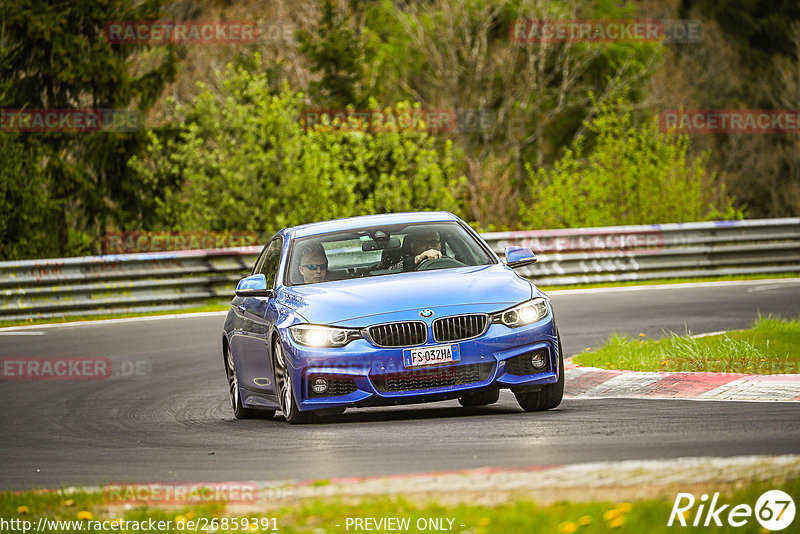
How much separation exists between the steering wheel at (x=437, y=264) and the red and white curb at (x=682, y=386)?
164cm

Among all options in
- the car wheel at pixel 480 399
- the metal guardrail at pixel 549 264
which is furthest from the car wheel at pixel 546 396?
the metal guardrail at pixel 549 264

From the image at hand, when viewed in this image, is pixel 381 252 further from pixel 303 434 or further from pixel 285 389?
pixel 303 434

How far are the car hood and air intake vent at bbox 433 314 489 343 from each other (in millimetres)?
104

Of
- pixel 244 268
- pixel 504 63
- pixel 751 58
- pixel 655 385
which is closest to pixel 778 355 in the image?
pixel 655 385

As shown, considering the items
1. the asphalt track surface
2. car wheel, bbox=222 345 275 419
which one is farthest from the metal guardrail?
car wheel, bbox=222 345 275 419

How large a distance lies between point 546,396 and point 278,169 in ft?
68.9

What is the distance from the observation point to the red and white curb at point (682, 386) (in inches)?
403

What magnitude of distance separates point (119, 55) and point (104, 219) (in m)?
4.30

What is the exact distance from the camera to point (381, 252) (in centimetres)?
1082

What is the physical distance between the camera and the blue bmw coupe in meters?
9.49

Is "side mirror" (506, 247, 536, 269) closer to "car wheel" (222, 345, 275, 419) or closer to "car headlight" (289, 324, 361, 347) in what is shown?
"car headlight" (289, 324, 361, 347)

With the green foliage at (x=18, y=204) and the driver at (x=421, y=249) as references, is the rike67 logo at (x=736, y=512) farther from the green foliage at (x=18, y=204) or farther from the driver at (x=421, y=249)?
the green foliage at (x=18, y=204)

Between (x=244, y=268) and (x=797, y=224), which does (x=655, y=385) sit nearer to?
(x=244, y=268)

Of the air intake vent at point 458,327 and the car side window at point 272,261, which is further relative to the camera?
the car side window at point 272,261
